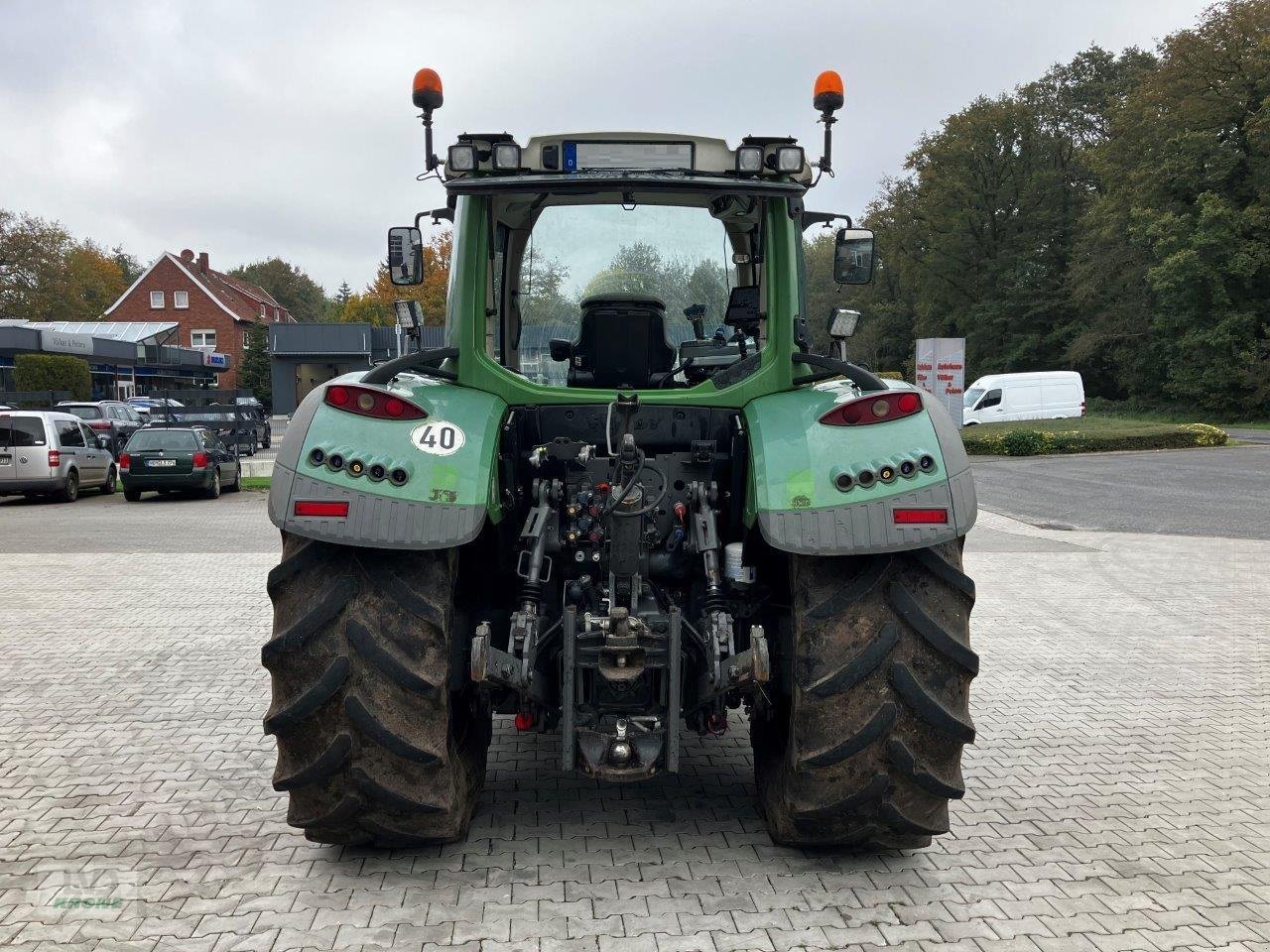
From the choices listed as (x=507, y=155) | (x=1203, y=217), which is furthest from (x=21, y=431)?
(x=1203, y=217)

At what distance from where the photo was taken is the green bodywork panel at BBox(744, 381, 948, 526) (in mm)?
3412

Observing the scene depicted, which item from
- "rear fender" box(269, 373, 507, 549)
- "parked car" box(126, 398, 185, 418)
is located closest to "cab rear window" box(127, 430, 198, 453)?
"parked car" box(126, 398, 185, 418)

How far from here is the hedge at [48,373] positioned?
37844 mm

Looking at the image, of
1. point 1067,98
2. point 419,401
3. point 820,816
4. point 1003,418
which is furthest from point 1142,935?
point 1067,98

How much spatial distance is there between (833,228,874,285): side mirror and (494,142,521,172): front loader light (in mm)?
1662

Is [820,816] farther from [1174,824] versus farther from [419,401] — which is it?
[419,401]

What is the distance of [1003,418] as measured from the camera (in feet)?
119

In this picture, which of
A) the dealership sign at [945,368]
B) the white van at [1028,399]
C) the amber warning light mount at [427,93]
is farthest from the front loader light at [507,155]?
the white van at [1028,399]

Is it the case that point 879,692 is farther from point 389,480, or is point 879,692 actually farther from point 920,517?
point 389,480

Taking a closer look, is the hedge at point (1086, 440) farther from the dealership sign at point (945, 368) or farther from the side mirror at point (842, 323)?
the side mirror at point (842, 323)

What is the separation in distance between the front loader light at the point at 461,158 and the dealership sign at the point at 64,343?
4249 centimetres

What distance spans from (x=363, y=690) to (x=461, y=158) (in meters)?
2.03

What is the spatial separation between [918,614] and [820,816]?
2.57 feet

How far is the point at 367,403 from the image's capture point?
363cm
